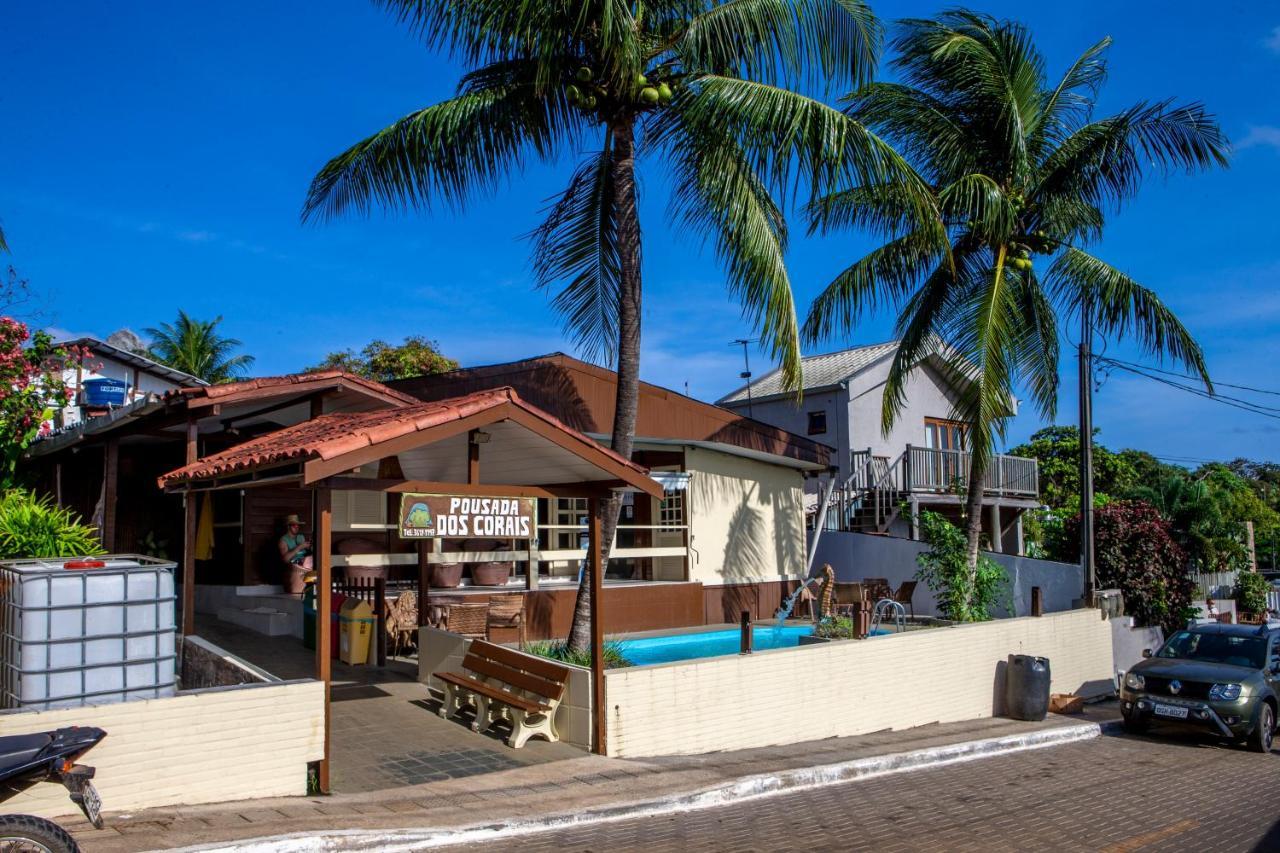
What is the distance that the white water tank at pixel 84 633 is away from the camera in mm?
7180

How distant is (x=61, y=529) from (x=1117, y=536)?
2003 cm

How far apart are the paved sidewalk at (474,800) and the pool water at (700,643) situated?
395 centimetres

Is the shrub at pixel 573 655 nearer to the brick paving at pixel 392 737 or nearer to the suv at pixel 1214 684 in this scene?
the brick paving at pixel 392 737

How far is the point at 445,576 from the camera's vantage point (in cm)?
1606

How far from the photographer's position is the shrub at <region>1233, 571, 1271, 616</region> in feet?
89.6

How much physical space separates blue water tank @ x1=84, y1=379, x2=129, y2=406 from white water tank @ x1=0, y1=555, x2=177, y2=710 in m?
8.52

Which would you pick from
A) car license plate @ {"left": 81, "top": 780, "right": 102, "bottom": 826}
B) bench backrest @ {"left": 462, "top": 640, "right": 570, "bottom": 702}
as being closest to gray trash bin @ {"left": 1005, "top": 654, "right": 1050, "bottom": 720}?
bench backrest @ {"left": 462, "top": 640, "right": 570, "bottom": 702}

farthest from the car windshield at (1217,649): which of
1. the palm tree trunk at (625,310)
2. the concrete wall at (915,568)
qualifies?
the palm tree trunk at (625,310)

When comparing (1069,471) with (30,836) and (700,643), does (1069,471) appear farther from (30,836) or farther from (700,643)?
(30,836)

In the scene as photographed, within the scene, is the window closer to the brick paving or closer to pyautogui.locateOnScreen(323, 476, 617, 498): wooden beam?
the brick paving

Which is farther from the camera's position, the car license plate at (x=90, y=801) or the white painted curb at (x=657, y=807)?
the white painted curb at (x=657, y=807)

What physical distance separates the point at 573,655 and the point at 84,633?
17.3 feet

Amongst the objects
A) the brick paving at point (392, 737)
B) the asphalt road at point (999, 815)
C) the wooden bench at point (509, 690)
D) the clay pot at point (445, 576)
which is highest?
the clay pot at point (445, 576)

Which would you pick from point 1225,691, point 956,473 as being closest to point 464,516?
point 1225,691
